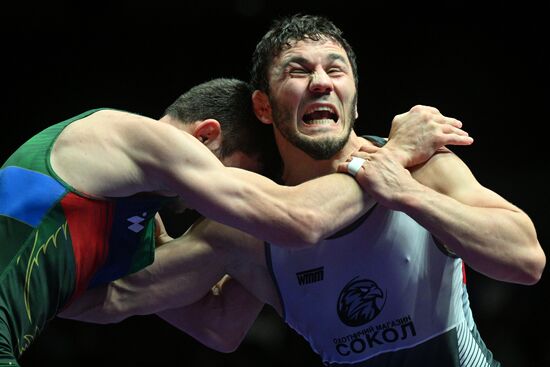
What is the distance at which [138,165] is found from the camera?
273 centimetres

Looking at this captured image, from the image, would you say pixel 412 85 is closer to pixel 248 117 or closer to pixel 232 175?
pixel 248 117

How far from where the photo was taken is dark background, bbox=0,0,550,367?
666 centimetres

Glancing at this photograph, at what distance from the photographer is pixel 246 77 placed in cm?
693

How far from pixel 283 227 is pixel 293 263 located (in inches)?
24.7

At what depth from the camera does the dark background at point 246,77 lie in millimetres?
6656

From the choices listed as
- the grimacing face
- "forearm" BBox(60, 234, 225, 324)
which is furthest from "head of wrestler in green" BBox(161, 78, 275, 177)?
"forearm" BBox(60, 234, 225, 324)

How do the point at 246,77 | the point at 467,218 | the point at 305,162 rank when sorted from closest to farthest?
the point at 467,218, the point at 305,162, the point at 246,77

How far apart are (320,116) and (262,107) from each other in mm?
293

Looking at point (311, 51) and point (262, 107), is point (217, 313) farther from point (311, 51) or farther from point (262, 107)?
point (311, 51)

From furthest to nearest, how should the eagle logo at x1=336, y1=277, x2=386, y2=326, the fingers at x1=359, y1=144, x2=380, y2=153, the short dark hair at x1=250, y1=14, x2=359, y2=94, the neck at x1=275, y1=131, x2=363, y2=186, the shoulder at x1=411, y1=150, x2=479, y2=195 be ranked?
the short dark hair at x1=250, y1=14, x2=359, y2=94 < the neck at x1=275, y1=131, x2=363, y2=186 < the eagle logo at x1=336, y1=277, x2=386, y2=326 < the fingers at x1=359, y1=144, x2=380, y2=153 < the shoulder at x1=411, y1=150, x2=479, y2=195

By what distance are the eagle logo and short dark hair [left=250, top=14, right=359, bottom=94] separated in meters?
0.85

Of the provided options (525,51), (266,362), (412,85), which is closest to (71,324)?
(266,362)

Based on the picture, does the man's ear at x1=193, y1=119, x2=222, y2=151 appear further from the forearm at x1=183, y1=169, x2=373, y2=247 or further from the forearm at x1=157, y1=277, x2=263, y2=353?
the forearm at x1=157, y1=277, x2=263, y2=353

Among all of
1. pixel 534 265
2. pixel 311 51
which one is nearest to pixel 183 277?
pixel 311 51
